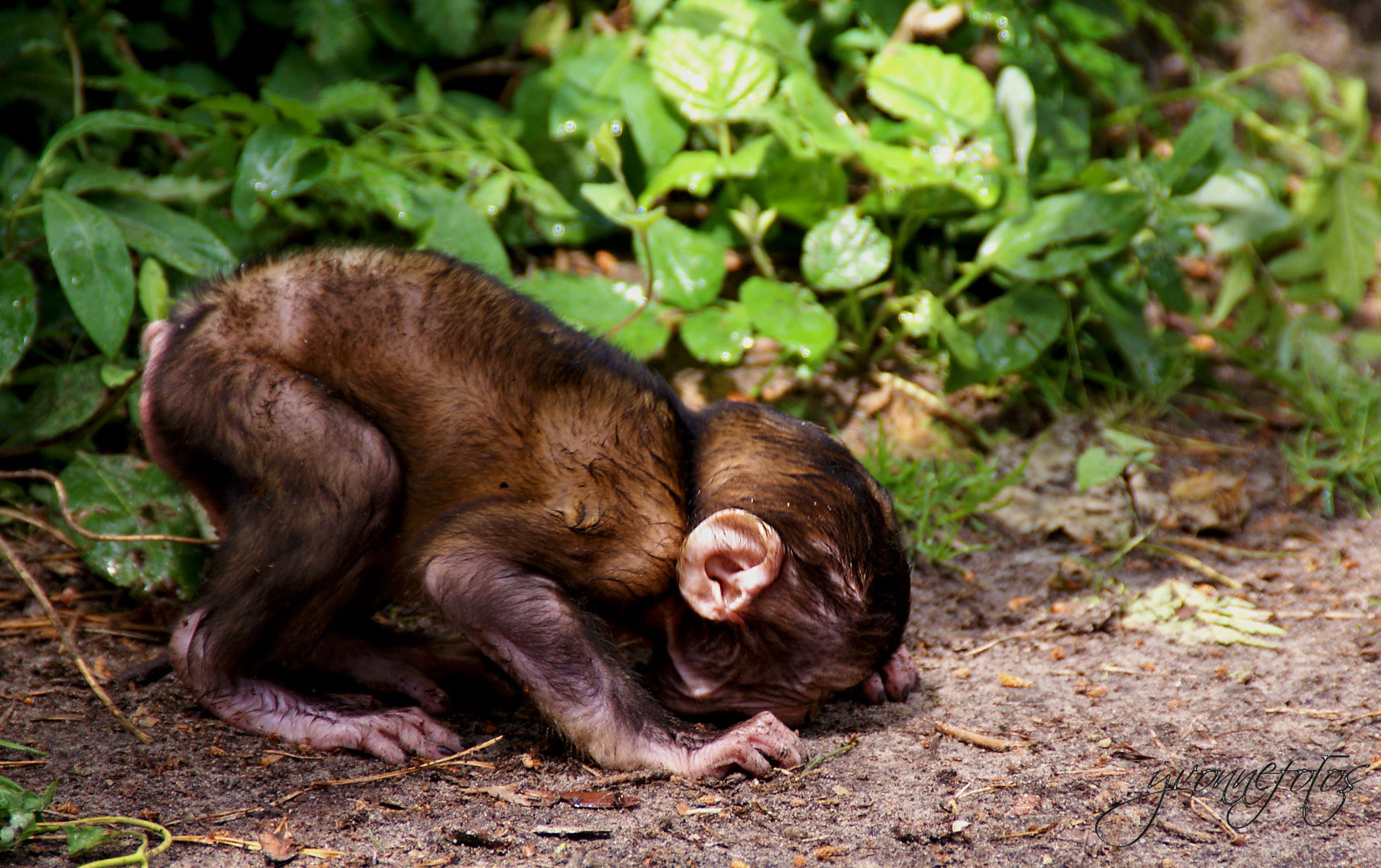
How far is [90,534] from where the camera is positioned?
12.1 ft

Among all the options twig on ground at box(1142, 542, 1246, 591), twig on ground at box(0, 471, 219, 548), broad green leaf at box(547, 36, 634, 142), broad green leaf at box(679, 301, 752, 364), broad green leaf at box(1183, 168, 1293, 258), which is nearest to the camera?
twig on ground at box(0, 471, 219, 548)

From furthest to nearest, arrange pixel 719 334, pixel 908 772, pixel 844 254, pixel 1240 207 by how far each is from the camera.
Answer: pixel 1240 207 → pixel 844 254 → pixel 719 334 → pixel 908 772

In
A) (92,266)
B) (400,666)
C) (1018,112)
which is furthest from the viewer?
(1018,112)

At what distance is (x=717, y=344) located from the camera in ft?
15.8

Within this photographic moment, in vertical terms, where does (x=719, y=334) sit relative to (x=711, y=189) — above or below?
below

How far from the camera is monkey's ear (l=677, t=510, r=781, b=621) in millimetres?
3148

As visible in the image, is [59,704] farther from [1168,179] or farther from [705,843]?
[1168,179]

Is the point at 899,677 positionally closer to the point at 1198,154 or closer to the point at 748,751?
the point at 748,751

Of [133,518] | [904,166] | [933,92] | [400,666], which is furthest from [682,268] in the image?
[133,518]

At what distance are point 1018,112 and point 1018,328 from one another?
110 centimetres

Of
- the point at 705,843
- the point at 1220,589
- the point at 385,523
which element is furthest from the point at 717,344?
the point at 705,843

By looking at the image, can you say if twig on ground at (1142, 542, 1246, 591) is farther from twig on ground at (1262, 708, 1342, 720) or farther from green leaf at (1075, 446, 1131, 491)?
twig on ground at (1262, 708, 1342, 720)

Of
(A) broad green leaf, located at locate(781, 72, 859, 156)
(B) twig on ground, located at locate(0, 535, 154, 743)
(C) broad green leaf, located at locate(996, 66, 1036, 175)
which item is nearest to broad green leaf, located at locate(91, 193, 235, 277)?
(B) twig on ground, located at locate(0, 535, 154, 743)

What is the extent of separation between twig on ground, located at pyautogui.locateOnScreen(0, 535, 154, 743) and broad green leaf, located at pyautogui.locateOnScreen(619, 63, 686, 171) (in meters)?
3.24
